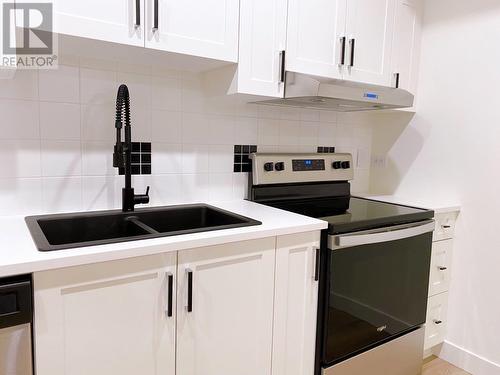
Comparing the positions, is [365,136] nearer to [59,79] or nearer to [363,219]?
[363,219]

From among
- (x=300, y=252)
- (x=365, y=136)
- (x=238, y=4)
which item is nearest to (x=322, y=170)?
(x=365, y=136)

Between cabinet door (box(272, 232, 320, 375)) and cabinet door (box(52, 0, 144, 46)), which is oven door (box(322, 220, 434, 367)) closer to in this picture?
cabinet door (box(272, 232, 320, 375))


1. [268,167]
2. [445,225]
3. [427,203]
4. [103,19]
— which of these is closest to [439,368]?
[445,225]

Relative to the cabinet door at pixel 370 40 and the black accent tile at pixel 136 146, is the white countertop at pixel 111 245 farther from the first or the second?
the cabinet door at pixel 370 40

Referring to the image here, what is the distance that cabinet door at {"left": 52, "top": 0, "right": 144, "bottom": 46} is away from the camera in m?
1.16

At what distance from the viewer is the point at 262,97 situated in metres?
1.67

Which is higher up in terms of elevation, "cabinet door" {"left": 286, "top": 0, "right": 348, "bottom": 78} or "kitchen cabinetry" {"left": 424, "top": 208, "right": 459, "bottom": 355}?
"cabinet door" {"left": 286, "top": 0, "right": 348, "bottom": 78}

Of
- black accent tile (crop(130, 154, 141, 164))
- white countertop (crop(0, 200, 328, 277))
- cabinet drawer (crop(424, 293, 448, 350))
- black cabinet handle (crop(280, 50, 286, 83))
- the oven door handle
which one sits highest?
black cabinet handle (crop(280, 50, 286, 83))

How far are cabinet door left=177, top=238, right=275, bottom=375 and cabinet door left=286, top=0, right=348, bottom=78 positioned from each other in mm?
873

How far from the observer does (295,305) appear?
1478 mm

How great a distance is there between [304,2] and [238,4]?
1.19 feet

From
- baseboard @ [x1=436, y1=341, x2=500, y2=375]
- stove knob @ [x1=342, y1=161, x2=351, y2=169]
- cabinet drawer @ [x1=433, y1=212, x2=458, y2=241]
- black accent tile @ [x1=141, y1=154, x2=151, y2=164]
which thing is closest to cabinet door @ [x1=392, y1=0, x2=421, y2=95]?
stove knob @ [x1=342, y1=161, x2=351, y2=169]

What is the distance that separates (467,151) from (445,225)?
418mm

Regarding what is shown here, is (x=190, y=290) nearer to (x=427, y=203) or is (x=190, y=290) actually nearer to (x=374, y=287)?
(x=374, y=287)
